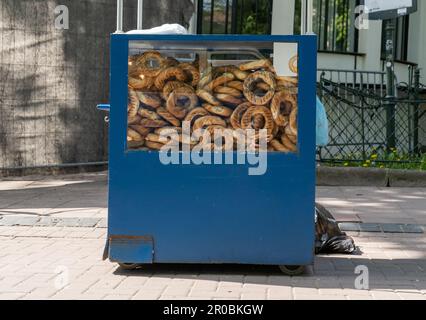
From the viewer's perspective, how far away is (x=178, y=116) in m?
6.08

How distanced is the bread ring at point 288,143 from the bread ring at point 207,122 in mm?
486

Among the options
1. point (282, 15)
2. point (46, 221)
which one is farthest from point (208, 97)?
point (282, 15)

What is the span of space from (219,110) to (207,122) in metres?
0.14

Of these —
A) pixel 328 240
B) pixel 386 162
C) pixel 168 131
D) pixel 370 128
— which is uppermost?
pixel 168 131

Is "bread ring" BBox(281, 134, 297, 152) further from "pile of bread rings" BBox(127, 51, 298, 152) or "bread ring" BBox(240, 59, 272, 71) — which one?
"bread ring" BBox(240, 59, 272, 71)

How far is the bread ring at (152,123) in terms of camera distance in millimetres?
6082

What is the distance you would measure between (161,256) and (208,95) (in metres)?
1.35

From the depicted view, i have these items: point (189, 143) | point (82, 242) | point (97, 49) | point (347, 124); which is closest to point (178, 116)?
point (189, 143)

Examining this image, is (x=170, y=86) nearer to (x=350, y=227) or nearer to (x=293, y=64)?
(x=293, y=64)

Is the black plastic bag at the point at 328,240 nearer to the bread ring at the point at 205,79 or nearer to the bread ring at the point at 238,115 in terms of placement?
the bread ring at the point at 238,115

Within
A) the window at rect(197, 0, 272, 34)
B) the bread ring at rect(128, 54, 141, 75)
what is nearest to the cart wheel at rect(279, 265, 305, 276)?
the bread ring at rect(128, 54, 141, 75)

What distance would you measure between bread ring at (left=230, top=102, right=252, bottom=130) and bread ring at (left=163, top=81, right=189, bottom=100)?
18.1 inches

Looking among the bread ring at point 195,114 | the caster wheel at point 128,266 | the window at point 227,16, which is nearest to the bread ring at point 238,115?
the bread ring at point 195,114

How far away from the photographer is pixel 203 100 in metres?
6.08
